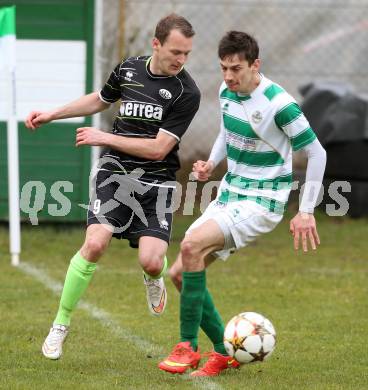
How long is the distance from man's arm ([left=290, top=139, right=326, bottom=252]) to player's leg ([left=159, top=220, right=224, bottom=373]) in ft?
1.41

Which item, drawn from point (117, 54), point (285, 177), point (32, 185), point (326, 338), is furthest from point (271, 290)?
point (117, 54)

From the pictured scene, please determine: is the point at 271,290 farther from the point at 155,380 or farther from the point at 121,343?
the point at 155,380

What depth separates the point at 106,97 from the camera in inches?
256

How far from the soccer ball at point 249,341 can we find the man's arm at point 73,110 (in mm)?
1663

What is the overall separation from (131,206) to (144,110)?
22.5 inches

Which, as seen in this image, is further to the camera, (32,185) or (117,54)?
(117,54)

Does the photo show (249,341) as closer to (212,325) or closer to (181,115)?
(212,325)

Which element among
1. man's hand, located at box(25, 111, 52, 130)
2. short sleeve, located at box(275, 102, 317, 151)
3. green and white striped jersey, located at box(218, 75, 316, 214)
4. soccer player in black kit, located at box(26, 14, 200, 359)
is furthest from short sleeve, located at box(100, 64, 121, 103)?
short sleeve, located at box(275, 102, 317, 151)

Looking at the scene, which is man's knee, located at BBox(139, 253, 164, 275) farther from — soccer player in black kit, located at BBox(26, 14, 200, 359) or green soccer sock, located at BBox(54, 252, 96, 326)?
green soccer sock, located at BBox(54, 252, 96, 326)

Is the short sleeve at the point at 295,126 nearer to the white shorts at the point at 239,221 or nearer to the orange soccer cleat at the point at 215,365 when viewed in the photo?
the white shorts at the point at 239,221

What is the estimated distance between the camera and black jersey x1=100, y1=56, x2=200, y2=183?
6219 mm

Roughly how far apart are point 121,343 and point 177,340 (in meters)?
0.37

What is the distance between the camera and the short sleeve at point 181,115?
6156mm

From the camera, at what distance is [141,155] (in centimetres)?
608
